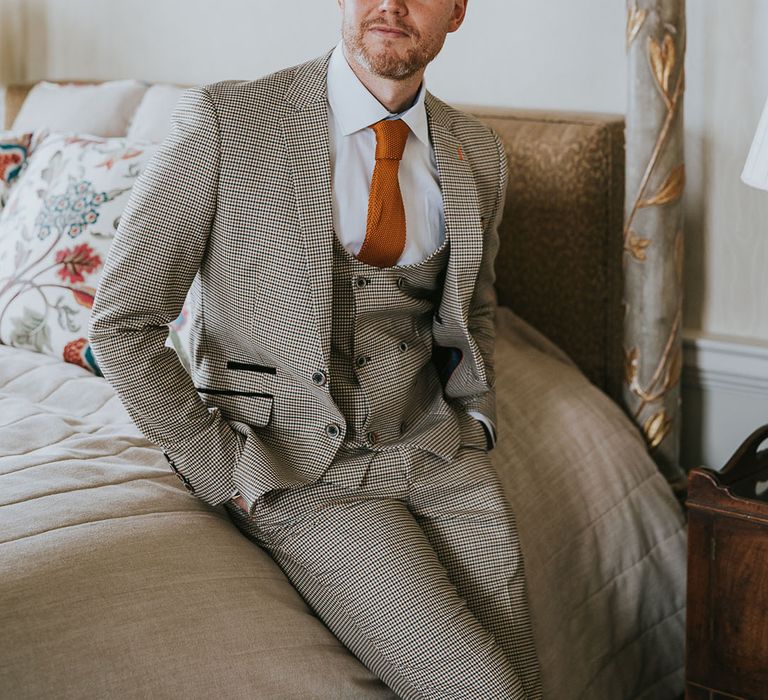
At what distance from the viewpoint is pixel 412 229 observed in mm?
1496

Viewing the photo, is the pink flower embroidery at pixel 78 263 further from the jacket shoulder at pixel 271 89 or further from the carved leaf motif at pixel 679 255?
the carved leaf motif at pixel 679 255

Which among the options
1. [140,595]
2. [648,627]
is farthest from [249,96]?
[648,627]

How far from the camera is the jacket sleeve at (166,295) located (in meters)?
1.34

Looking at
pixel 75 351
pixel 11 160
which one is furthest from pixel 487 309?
pixel 11 160

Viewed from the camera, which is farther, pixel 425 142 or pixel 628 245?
pixel 628 245

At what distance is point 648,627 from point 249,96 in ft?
3.79

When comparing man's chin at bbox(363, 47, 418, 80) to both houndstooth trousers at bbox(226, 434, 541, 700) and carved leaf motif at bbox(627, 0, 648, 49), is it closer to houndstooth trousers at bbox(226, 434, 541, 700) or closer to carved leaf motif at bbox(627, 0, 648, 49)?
houndstooth trousers at bbox(226, 434, 541, 700)

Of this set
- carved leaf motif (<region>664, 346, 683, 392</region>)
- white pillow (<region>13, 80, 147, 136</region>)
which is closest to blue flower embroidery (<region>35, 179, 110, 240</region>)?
white pillow (<region>13, 80, 147, 136</region>)

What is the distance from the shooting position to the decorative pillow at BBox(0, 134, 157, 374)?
6.55ft

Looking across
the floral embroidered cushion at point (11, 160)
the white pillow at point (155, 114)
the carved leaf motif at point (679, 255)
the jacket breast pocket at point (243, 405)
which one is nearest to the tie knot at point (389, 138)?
the jacket breast pocket at point (243, 405)

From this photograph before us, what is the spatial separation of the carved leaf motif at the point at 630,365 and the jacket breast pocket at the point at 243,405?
86 centimetres

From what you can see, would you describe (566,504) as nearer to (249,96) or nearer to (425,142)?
(425,142)

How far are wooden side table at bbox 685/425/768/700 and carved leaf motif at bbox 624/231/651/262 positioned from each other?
0.47m

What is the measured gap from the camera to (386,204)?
1449mm
